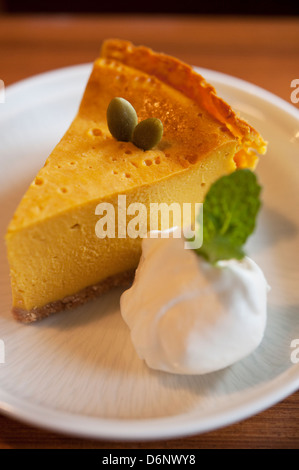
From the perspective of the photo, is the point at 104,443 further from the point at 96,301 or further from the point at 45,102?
the point at 45,102

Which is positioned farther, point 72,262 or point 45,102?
point 45,102

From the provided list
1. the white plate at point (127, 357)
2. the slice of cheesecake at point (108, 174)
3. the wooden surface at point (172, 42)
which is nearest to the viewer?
the white plate at point (127, 357)

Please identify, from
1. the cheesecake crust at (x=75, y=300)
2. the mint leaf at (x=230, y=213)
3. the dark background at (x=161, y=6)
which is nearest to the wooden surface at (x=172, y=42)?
the dark background at (x=161, y=6)

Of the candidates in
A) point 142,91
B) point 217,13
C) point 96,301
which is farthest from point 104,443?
point 217,13

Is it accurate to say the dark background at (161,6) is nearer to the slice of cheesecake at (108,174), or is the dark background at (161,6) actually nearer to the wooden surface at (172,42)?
the wooden surface at (172,42)

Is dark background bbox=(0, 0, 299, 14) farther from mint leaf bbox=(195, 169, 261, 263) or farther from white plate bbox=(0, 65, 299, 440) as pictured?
mint leaf bbox=(195, 169, 261, 263)
